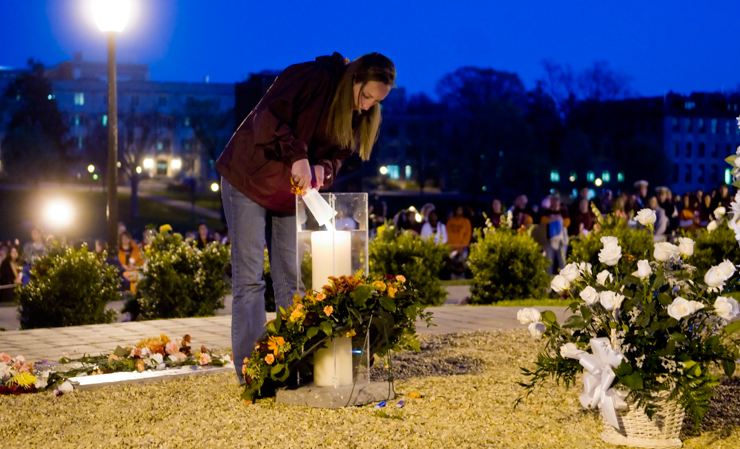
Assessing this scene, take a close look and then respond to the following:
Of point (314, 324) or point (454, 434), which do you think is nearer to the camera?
point (454, 434)

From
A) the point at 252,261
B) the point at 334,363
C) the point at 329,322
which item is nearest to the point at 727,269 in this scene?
the point at 329,322

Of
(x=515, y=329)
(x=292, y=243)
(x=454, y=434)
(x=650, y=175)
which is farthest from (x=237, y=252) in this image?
(x=650, y=175)

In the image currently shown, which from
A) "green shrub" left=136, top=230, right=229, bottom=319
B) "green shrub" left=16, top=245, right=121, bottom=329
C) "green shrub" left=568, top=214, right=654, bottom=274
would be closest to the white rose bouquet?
"green shrub" left=568, top=214, right=654, bottom=274

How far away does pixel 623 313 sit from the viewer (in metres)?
3.29

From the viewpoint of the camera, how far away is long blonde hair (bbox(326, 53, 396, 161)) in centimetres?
390

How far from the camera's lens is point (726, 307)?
3139 mm

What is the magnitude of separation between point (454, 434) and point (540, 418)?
48 cm

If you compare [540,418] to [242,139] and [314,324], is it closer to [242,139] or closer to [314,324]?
[314,324]

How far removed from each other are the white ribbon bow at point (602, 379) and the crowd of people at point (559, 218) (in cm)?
1013

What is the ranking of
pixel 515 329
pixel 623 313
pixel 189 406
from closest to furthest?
pixel 623 313 → pixel 189 406 → pixel 515 329

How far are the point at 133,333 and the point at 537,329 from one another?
13.9 ft

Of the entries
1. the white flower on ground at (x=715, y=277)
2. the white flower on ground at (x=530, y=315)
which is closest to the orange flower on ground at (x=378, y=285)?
the white flower on ground at (x=530, y=315)

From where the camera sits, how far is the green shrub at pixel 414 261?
403 inches

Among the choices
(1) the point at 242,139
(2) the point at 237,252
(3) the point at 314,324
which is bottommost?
(3) the point at 314,324
